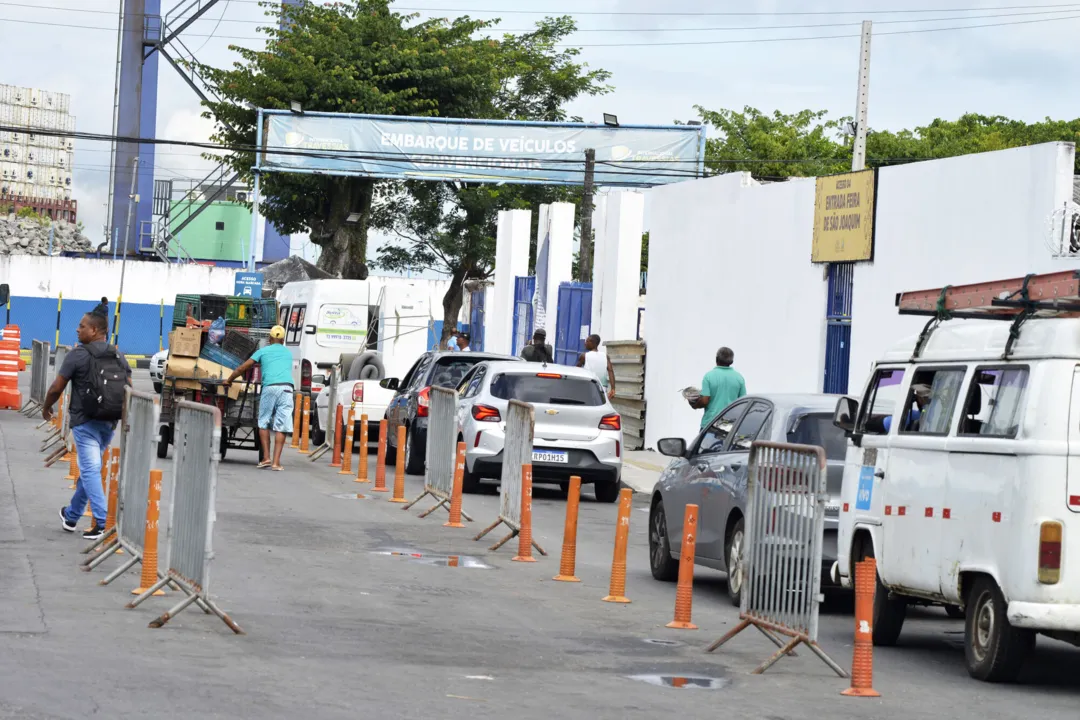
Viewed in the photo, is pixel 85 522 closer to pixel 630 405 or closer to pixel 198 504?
pixel 198 504

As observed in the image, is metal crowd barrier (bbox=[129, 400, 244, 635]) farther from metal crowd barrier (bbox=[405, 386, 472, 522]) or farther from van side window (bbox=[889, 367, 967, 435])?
metal crowd barrier (bbox=[405, 386, 472, 522])

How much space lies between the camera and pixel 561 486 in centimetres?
2194

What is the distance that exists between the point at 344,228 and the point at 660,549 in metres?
44.4

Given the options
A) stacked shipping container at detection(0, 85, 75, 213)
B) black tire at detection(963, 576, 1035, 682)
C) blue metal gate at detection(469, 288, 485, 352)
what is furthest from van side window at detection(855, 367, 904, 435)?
stacked shipping container at detection(0, 85, 75, 213)

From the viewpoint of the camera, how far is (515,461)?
579 inches

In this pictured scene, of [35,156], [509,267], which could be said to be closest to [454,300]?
[509,267]

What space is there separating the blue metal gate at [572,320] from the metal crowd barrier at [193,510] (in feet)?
77.2

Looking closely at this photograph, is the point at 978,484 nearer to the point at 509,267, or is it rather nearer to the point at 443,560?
the point at 443,560

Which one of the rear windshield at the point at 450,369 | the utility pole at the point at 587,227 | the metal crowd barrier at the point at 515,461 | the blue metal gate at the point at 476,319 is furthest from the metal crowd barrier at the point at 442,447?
the blue metal gate at the point at 476,319

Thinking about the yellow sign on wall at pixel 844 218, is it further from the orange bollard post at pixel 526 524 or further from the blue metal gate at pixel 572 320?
the blue metal gate at pixel 572 320

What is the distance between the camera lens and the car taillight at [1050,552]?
27.2ft

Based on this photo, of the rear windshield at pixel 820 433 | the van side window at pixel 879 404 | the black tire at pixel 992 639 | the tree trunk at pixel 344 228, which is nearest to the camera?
the black tire at pixel 992 639

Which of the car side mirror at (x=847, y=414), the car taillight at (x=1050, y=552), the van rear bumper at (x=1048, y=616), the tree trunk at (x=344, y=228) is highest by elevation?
the tree trunk at (x=344, y=228)

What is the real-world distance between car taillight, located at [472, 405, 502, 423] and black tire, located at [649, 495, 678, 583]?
228 inches
